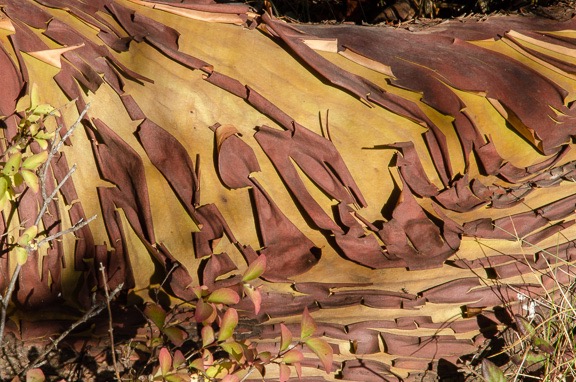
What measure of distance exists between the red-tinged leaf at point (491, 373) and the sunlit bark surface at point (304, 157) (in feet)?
0.45

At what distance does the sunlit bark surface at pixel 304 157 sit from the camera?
0.98 m

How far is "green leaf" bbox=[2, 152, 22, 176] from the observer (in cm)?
85

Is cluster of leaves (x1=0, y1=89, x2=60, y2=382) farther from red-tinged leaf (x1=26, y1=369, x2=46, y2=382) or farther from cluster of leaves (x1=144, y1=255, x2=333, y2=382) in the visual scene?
cluster of leaves (x1=144, y1=255, x2=333, y2=382)

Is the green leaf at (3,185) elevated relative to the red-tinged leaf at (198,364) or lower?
elevated

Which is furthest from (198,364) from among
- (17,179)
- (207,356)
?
(17,179)

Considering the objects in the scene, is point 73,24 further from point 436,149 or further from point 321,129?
point 436,149

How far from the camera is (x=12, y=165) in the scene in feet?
2.80

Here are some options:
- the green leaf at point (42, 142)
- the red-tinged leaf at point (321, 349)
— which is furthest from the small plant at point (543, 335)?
the green leaf at point (42, 142)

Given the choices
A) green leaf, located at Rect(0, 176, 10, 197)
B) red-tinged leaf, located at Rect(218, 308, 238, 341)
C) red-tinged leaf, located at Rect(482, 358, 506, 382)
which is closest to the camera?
green leaf, located at Rect(0, 176, 10, 197)

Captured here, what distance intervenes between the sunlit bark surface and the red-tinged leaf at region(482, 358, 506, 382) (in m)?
0.14

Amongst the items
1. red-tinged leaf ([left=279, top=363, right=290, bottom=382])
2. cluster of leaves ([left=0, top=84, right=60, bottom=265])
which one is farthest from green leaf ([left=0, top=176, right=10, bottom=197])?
red-tinged leaf ([left=279, top=363, right=290, bottom=382])

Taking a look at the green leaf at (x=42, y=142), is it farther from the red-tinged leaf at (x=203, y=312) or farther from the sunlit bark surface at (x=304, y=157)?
the red-tinged leaf at (x=203, y=312)

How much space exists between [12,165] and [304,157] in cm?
45

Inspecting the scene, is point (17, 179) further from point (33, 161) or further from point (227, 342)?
point (227, 342)
